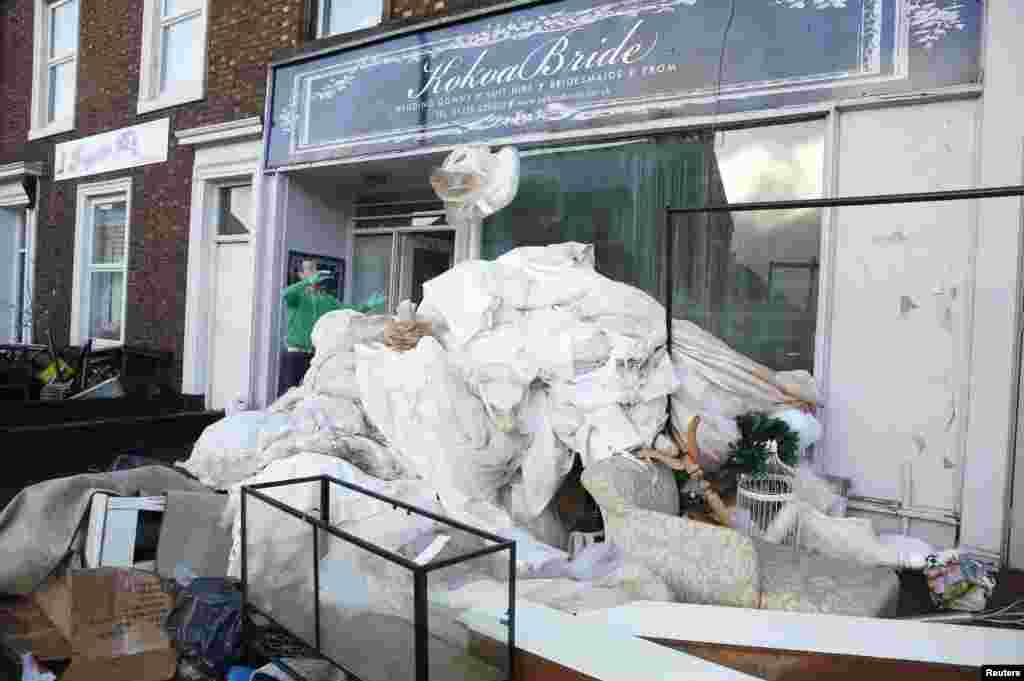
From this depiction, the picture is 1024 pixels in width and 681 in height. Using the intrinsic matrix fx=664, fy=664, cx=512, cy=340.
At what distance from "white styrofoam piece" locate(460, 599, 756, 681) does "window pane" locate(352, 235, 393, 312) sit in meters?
5.04

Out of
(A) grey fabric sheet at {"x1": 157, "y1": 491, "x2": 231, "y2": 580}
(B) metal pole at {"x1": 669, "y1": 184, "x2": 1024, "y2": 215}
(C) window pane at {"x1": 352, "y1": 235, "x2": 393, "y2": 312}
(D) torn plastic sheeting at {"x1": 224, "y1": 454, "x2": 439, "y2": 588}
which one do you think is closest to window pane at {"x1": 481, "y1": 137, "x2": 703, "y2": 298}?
(B) metal pole at {"x1": 669, "y1": 184, "x2": 1024, "y2": 215}

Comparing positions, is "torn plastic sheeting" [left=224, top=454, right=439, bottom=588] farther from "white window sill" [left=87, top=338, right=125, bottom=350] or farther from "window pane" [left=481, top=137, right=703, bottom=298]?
"white window sill" [left=87, top=338, right=125, bottom=350]

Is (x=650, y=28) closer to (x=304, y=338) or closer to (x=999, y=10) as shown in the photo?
(x=999, y=10)

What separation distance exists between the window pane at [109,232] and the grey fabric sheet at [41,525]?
6.50m

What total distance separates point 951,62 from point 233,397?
646cm

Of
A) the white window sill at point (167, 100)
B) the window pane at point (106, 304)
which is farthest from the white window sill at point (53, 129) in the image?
the window pane at point (106, 304)

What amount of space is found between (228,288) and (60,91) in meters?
4.94

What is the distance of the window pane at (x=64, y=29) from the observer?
353 inches

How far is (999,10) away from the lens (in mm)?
3277

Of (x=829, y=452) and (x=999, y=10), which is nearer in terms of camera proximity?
(x=999, y=10)

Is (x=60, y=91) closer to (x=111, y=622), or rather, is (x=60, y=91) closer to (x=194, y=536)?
(x=194, y=536)

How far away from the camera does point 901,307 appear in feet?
11.5

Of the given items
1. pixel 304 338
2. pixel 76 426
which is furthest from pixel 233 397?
pixel 76 426

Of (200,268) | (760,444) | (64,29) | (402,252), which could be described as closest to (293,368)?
(402,252)
